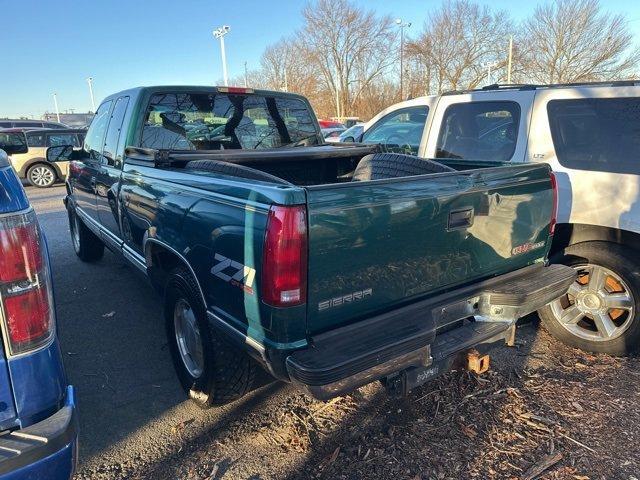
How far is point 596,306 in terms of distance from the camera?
3.65 m

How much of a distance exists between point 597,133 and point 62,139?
15109 millimetres

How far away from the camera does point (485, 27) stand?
129 feet

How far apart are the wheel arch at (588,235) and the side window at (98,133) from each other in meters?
4.23

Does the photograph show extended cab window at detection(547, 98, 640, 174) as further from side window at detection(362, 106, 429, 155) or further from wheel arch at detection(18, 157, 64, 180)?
wheel arch at detection(18, 157, 64, 180)

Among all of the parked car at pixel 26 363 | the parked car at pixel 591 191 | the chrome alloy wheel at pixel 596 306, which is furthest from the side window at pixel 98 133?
the chrome alloy wheel at pixel 596 306

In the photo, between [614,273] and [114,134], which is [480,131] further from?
[114,134]

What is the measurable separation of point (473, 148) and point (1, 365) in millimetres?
4168

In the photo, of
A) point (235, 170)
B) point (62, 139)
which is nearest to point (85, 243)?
point (235, 170)

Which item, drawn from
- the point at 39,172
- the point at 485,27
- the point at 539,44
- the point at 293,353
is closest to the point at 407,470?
the point at 293,353

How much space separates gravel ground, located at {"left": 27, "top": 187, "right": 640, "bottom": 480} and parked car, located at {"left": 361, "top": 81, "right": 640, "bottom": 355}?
11.1 inches

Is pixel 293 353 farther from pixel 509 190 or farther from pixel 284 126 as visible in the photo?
pixel 284 126

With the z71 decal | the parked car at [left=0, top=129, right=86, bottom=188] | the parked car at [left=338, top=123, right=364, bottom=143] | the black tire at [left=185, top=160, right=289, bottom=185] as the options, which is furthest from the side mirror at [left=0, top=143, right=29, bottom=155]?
the parked car at [left=0, top=129, right=86, bottom=188]

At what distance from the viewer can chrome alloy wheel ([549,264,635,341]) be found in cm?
354

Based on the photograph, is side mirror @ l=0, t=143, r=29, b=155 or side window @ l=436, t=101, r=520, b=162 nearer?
side mirror @ l=0, t=143, r=29, b=155
